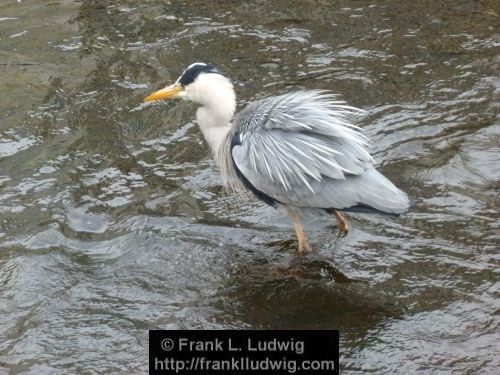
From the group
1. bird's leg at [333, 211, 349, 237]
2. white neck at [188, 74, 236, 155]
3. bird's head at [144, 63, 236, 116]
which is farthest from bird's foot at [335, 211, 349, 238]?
bird's head at [144, 63, 236, 116]

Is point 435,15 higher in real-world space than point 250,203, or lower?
higher

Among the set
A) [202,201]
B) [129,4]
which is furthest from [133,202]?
[129,4]

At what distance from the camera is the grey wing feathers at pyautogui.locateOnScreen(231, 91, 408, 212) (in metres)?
5.86

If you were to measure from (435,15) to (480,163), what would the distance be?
3216 mm

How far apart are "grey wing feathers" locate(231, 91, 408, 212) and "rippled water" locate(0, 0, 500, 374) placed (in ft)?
1.64

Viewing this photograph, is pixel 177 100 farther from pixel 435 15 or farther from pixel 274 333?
pixel 274 333

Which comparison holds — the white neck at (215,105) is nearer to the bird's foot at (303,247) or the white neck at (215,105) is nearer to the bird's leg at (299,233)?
the bird's leg at (299,233)

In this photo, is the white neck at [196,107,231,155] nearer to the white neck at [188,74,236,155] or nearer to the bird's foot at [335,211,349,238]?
the white neck at [188,74,236,155]

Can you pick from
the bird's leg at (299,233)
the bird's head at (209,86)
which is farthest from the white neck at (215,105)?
the bird's leg at (299,233)

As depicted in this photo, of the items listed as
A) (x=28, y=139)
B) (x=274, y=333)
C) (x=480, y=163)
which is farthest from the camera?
(x=28, y=139)

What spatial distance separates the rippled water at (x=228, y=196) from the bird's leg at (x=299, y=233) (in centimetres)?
8

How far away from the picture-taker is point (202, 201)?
276 inches

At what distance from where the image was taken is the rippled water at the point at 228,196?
5.46 meters

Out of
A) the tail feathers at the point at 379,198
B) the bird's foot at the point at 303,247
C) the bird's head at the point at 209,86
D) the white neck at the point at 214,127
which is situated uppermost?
the bird's head at the point at 209,86
